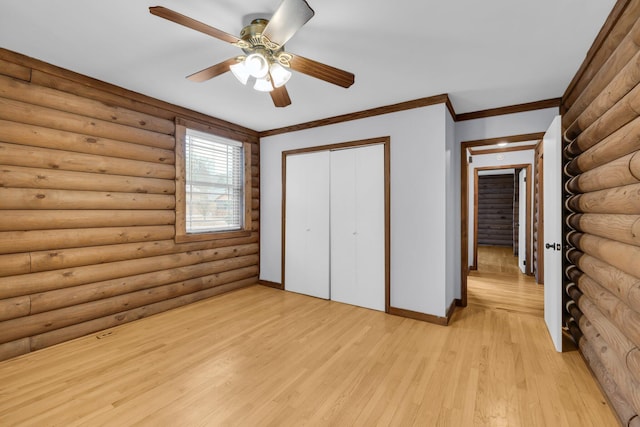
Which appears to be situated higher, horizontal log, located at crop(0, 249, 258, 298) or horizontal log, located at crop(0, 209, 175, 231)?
horizontal log, located at crop(0, 209, 175, 231)

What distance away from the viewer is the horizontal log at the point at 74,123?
7.99 feet

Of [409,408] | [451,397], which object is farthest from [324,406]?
[451,397]

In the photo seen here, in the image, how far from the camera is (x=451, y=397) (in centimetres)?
199

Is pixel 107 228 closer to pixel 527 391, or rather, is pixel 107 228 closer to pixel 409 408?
pixel 409 408

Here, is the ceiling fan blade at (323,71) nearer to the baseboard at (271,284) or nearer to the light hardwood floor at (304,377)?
the light hardwood floor at (304,377)

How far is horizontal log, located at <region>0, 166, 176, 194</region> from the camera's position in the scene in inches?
96.0

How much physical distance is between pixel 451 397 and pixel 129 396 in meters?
2.21

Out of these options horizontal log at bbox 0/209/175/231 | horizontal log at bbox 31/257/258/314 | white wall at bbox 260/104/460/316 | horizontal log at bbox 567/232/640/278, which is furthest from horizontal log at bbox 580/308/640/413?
horizontal log at bbox 0/209/175/231

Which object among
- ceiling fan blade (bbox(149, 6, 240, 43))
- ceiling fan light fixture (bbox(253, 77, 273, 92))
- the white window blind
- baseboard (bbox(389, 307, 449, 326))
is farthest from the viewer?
the white window blind

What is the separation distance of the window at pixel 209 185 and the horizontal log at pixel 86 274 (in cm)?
29

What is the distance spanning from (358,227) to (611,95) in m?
2.59

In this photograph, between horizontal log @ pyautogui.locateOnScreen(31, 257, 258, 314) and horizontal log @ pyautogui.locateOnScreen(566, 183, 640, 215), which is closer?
horizontal log @ pyautogui.locateOnScreen(566, 183, 640, 215)

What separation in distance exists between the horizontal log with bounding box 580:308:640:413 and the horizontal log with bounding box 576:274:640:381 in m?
0.06

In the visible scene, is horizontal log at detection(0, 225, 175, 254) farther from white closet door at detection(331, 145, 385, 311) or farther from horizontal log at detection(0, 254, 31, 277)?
white closet door at detection(331, 145, 385, 311)
